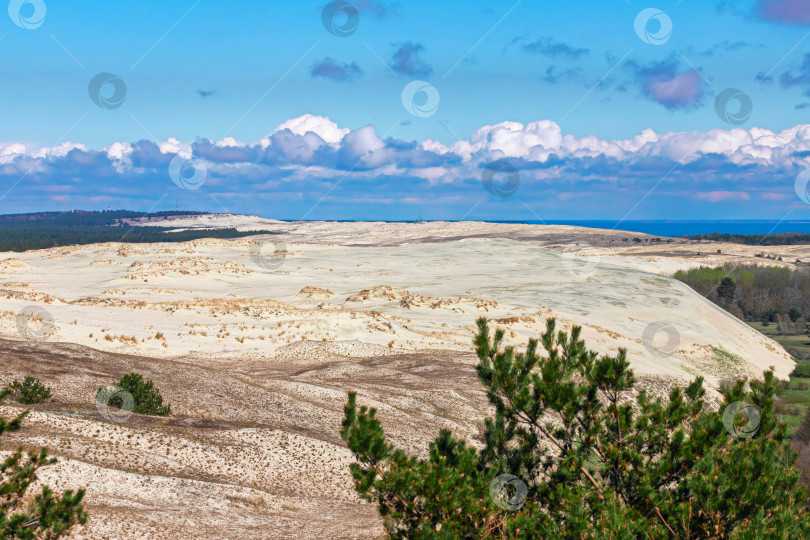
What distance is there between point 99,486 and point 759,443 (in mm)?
14028

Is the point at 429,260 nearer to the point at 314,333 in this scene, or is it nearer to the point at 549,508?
the point at 314,333

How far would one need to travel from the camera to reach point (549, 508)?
1040cm

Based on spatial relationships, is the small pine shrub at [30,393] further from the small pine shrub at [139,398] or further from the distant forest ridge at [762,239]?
the distant forest ridge at [762,239]

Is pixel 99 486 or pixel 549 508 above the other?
pixel 549 508

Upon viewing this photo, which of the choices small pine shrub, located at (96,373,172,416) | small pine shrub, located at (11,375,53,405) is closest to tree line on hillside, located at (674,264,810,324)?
small pine shrub, located at (96,373,172,416)

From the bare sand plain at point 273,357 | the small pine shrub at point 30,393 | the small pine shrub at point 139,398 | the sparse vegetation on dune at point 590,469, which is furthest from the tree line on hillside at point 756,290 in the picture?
the small pine shrub at point 30,393

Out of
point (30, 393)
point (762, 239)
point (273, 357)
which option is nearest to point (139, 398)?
point (30, 393)

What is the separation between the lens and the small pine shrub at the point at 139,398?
22234 millimetres

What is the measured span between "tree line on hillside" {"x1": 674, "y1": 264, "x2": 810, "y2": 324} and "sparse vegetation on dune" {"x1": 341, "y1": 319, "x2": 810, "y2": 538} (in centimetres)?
9530

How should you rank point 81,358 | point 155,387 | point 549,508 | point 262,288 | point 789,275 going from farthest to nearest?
point 789,275, point 262,288, point 81,358, point 155,387, point 549,508

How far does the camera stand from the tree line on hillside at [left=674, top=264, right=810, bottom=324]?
99.4 m

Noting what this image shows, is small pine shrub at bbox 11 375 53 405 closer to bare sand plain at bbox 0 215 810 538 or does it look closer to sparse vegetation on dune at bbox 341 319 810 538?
bare sand plain at bbox 0 215 810 538

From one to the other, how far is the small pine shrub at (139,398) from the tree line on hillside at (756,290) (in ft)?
304

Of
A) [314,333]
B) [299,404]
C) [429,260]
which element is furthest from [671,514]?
[429,260]
